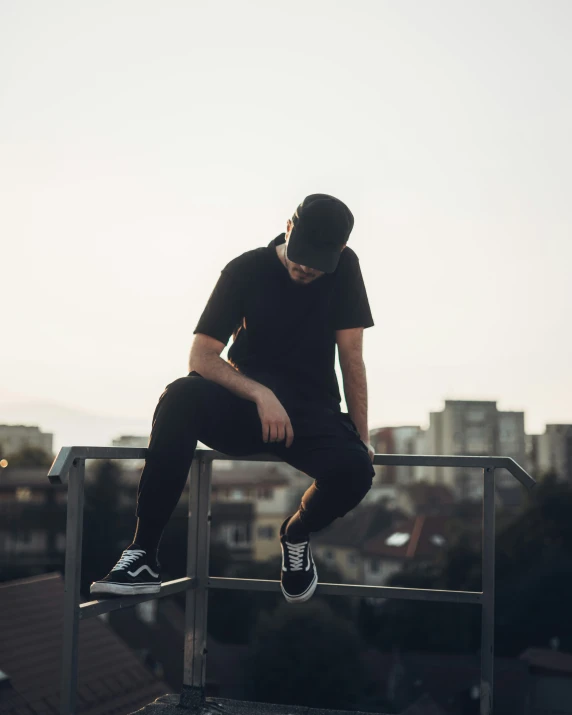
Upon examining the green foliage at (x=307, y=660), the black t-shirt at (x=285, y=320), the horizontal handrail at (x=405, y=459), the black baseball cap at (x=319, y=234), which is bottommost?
the green foliage at (x=307, y=660)

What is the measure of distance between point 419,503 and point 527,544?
21.9m

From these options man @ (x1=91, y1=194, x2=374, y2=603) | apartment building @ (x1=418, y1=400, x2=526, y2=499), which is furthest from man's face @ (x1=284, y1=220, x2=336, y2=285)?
A: apartment building @ (x1=418, y1=400, x2=526, y2=499)

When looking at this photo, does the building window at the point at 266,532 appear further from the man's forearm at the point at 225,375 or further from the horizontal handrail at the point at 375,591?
the man's forearm at the point at 225,375

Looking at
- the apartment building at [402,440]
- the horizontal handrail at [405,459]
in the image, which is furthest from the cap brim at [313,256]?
the apartment building at [402,440]

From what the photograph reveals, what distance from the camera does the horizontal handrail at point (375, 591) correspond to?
2.26 meters

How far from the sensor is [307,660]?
1329 inches

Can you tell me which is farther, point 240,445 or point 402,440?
point 402,440

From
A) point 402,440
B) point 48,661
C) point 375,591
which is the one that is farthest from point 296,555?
point 402,440

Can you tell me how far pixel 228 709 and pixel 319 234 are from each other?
1.31m

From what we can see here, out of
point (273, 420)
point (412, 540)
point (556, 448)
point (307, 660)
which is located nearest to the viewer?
point (273, 420)

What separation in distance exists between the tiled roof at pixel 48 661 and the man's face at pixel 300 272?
1002 centimetres

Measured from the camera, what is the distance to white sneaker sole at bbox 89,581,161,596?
196 cm

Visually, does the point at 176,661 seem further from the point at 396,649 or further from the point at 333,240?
the point at 333,240

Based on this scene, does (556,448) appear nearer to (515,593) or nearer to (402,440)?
(402,440)
